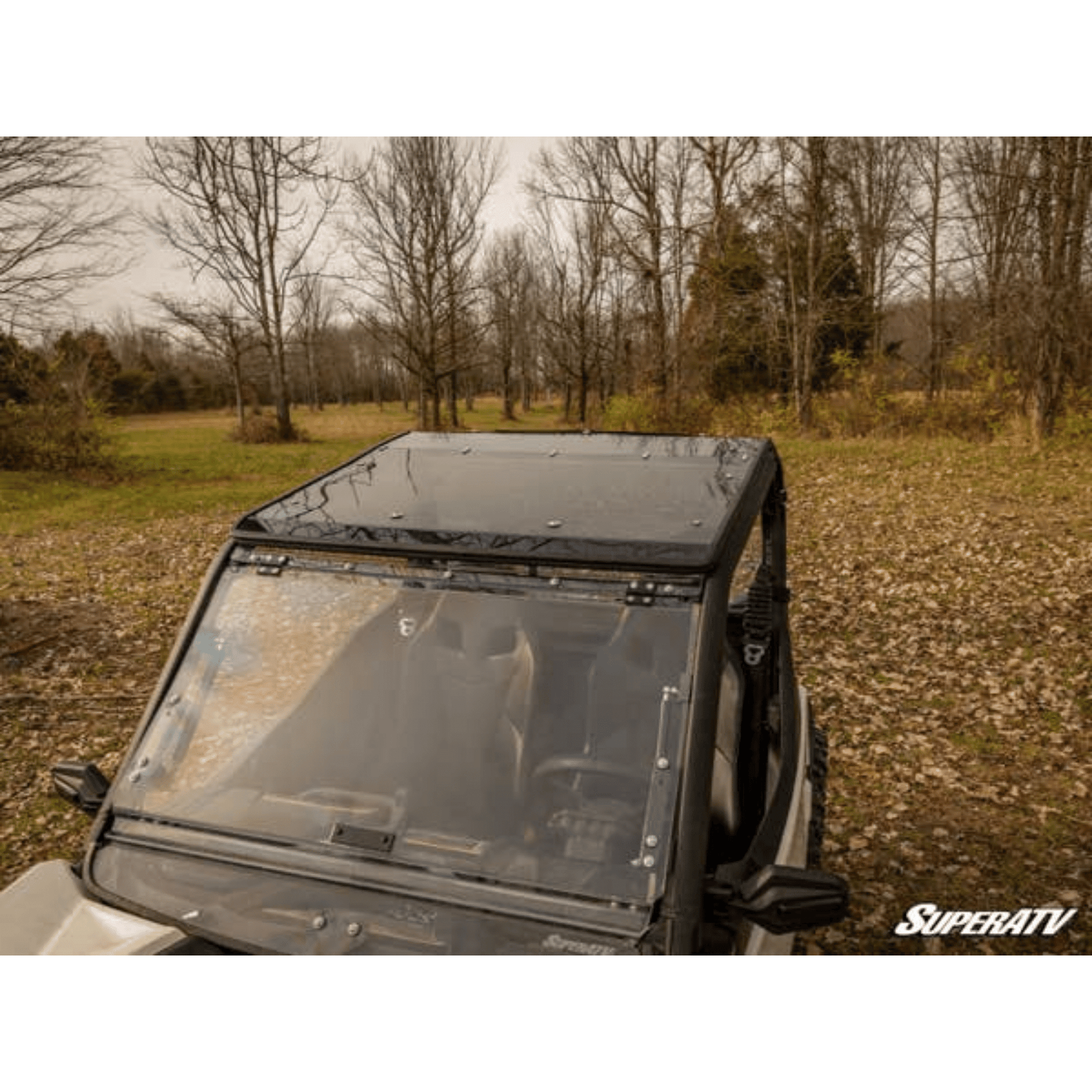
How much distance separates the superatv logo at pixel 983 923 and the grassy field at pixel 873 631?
0.12 feet

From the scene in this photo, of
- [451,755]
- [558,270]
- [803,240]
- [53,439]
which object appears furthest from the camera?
[53,439]

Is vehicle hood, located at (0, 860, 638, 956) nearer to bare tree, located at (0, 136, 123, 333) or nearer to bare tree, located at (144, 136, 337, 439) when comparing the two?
bare tree, located at (144, 136, 337, 439)

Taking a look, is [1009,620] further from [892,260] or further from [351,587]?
[351,587]

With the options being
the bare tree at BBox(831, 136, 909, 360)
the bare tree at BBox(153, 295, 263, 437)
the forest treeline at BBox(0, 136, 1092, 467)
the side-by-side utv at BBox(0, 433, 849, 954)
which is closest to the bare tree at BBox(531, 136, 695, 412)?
the forest treeline at BBox(0, 136, 1092, 467)

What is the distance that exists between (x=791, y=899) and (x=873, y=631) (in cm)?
450

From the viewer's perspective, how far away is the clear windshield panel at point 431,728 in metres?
1.59

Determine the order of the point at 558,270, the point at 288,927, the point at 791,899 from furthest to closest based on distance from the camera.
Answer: the point at 558,270
the point at 288,927
the point at 791,899

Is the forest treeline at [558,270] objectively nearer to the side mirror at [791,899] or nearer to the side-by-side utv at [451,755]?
the side-by-side utv at [451,755]

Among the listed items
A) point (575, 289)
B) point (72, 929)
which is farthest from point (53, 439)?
point (72, 929)

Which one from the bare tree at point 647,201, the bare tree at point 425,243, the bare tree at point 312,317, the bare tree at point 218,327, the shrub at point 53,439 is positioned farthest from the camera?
the shrub at point 53,439

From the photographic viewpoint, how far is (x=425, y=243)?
4.01 m

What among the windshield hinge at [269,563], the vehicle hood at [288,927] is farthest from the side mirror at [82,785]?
the windshield hinge at [269,563]

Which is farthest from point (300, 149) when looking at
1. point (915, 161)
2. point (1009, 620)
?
point (1009, 620)

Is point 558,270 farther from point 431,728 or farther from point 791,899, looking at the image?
point 791,899
